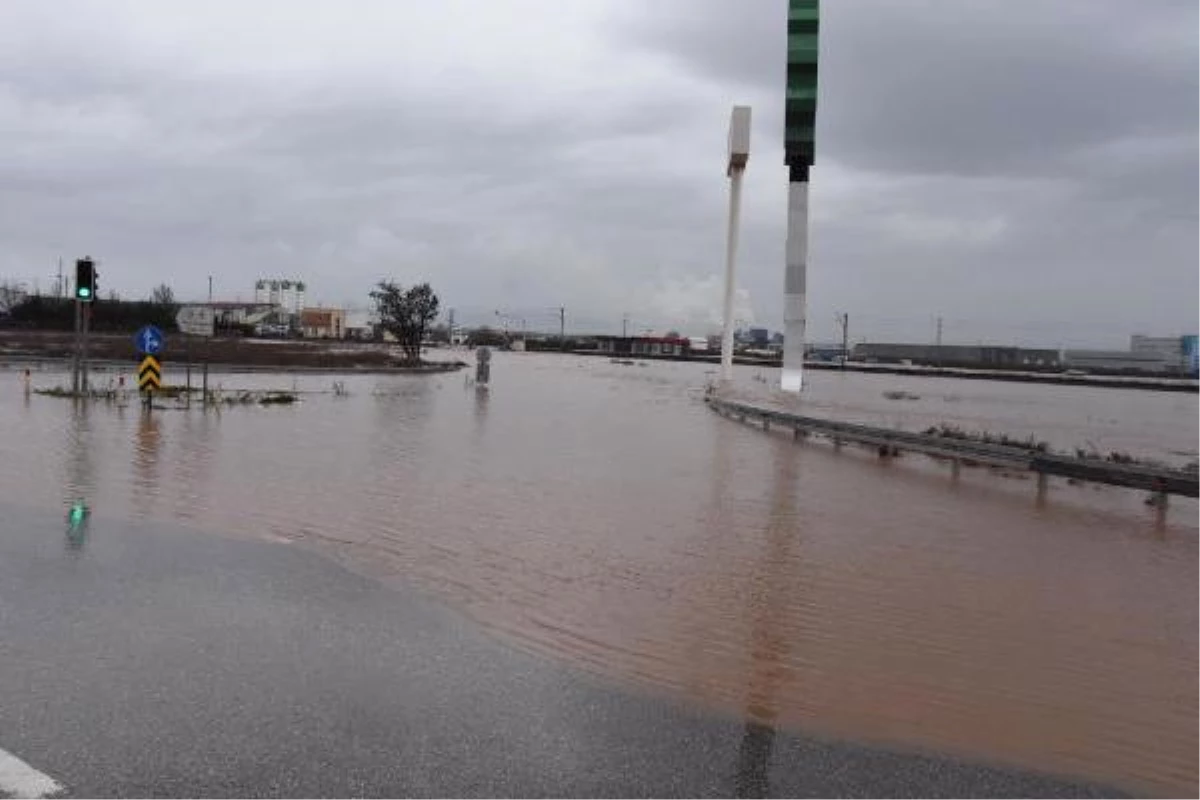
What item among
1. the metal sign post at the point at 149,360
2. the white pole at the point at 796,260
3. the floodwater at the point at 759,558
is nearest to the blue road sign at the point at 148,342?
the metal sign post at the point at 149,360

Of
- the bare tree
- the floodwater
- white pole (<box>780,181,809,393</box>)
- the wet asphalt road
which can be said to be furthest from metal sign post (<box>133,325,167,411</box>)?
the bare tree

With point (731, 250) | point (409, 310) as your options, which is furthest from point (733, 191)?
point (409, 310)

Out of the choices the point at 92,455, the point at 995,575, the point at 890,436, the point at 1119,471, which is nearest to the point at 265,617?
the point at 995,575

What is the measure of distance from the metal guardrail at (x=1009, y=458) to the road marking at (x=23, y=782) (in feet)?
54.1

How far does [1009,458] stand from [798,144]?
30.2m

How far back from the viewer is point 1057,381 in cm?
13300

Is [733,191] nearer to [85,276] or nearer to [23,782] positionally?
[85,276]

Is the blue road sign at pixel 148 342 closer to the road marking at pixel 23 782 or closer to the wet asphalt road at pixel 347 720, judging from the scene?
the wet asphalt road at pixel 347 720

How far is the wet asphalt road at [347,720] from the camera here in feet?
16.0

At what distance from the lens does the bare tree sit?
80500mm

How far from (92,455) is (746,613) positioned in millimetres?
12554

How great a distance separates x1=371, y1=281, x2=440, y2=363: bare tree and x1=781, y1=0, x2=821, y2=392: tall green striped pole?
3813cm

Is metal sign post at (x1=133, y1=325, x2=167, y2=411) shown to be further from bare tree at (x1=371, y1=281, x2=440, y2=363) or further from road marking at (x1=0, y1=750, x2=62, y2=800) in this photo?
bare tree at (x1=371, y1=281, x2=440, y2=363)

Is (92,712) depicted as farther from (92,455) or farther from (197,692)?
(92,455)
